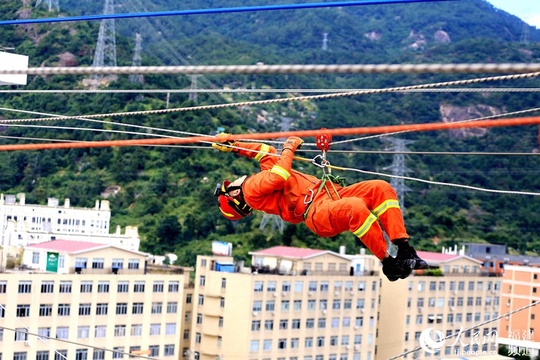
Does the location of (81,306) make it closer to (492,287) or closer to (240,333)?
(240,333)

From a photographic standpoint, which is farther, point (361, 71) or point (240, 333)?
point (240, 333)

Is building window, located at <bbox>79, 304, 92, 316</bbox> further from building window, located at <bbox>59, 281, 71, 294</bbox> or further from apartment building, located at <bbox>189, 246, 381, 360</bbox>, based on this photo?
apartment building, located at <bbox>189, 246, 381, 360</bbox>

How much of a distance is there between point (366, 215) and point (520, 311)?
129 feet

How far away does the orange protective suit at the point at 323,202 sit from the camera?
5473 millimetres

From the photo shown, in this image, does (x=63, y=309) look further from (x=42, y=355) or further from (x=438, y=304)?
(x=438, y=304)

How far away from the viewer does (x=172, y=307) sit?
33094mm

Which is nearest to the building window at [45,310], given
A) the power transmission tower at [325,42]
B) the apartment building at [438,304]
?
the apartment building at [438,304]

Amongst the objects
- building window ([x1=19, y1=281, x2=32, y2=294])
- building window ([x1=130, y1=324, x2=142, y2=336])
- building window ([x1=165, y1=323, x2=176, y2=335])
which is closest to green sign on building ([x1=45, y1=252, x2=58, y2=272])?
building window ([x1=19, y1=281, x2=32, y2=294])

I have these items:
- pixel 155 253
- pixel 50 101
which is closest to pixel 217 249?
pixel 155 253

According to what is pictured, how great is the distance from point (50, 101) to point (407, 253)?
51826mm

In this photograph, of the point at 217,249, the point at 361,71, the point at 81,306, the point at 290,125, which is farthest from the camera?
the point at 290,125

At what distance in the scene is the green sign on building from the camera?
3058 cm

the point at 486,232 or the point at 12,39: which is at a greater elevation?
the point at 12,39

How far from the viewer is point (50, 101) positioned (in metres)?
55.8
